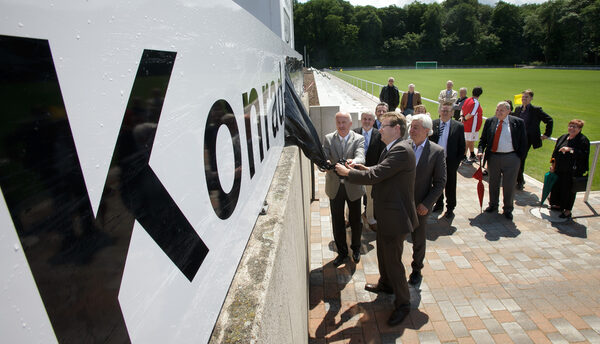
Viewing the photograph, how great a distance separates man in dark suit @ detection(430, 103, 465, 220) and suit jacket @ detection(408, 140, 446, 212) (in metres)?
1.69

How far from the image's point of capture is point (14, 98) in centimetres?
41

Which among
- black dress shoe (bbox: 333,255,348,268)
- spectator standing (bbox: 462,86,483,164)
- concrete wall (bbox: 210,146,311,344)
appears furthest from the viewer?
spectator standing (bbox: 462,86,483,164)

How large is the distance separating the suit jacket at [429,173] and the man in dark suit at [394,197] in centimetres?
66

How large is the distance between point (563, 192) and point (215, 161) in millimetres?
5872

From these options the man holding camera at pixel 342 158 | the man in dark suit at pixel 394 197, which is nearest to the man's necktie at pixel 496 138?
the man holding camera at pixel 342 158

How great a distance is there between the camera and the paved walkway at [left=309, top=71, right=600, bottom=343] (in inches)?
127

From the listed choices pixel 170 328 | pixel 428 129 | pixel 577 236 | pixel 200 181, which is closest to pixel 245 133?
pixel 200 181

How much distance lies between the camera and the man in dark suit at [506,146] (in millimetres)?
5125

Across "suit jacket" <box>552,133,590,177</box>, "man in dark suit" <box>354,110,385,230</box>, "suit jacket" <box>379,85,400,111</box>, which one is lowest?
"suit jacket" <box>552,133,590,177</box>

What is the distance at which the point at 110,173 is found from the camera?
0.60 m

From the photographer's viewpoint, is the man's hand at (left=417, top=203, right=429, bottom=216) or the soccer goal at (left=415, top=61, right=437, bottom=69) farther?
the soccer goal at (left=415, top=61, right=437, bottom=69)

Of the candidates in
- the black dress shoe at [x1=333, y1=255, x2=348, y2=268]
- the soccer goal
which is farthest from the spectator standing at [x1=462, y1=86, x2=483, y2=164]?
the soccer goal

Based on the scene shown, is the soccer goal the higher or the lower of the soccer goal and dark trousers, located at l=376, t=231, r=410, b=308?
the higher

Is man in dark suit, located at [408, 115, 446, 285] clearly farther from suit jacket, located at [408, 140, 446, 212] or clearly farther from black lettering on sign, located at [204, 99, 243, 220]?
black lettering on sign, located at [204, 99, 243, 220]
